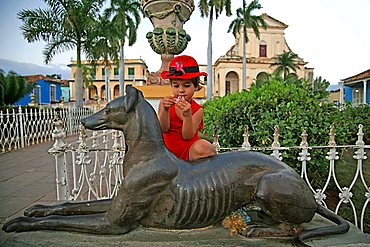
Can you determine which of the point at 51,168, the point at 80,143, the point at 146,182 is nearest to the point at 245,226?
the point at 146,182

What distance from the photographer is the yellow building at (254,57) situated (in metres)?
35.8

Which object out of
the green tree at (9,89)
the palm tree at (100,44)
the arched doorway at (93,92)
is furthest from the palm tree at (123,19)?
the arched doorway at (93,92)

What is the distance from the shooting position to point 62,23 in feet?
50.8

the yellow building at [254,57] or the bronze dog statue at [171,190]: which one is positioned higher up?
the yellow building at [254,57]

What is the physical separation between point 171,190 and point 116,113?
23.4 inches

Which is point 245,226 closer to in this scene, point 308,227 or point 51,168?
point 308,227

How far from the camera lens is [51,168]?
20.5 feet

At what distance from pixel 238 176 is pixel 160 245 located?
639 mm

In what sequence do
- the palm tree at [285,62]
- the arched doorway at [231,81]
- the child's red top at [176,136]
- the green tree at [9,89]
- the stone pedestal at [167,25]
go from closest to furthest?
1. the child's red top at [176,136]
2. the stone pedestal at [167,25]
3. the green tree at [9,89]
4. the palm tree at [285,62]
5. the arched doorway at [231,81]

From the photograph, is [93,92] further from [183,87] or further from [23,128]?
[183,87]

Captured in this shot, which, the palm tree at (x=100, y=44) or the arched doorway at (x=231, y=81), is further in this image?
the arched doorway at (x=231, y=81)

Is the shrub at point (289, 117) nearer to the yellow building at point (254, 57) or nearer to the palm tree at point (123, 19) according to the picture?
the palm tree at point (123, 19)

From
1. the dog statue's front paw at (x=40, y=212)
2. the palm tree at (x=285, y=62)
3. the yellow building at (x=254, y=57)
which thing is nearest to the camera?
the dog statue's front paw at (x=40, y=212)

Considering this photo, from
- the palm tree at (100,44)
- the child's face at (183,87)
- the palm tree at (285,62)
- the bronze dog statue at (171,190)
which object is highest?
the palm tree at (285,62)
